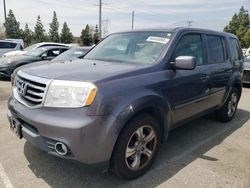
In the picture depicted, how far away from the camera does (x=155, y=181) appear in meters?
2.89

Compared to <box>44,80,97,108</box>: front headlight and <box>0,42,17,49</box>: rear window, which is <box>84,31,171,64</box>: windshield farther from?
<box>0,42,17,49</box>: rear window

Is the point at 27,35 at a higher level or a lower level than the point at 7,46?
higher

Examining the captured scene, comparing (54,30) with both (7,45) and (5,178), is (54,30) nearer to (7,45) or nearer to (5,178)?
(7,45)

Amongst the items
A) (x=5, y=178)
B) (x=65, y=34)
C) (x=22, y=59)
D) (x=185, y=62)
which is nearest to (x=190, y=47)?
(x=185, y=62)

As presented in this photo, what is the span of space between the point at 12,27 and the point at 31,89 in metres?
47.0

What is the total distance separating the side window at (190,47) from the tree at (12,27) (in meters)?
44.9

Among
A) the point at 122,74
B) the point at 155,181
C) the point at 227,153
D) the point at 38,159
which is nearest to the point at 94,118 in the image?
the point at 122,74

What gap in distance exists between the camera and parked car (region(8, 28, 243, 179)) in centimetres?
233

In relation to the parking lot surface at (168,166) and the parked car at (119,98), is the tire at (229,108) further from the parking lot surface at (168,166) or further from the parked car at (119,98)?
the parked car at (119,98)

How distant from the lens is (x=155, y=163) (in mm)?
3312

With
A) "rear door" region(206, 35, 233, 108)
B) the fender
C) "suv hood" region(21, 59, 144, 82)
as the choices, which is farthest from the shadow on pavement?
"suv hood" region(21, 59, 144, 82)

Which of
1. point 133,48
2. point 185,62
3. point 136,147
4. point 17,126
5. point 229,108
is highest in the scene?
point 133,48

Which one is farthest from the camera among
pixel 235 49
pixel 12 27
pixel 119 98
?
pixel 12 27

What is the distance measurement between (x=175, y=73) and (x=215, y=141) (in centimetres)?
166
